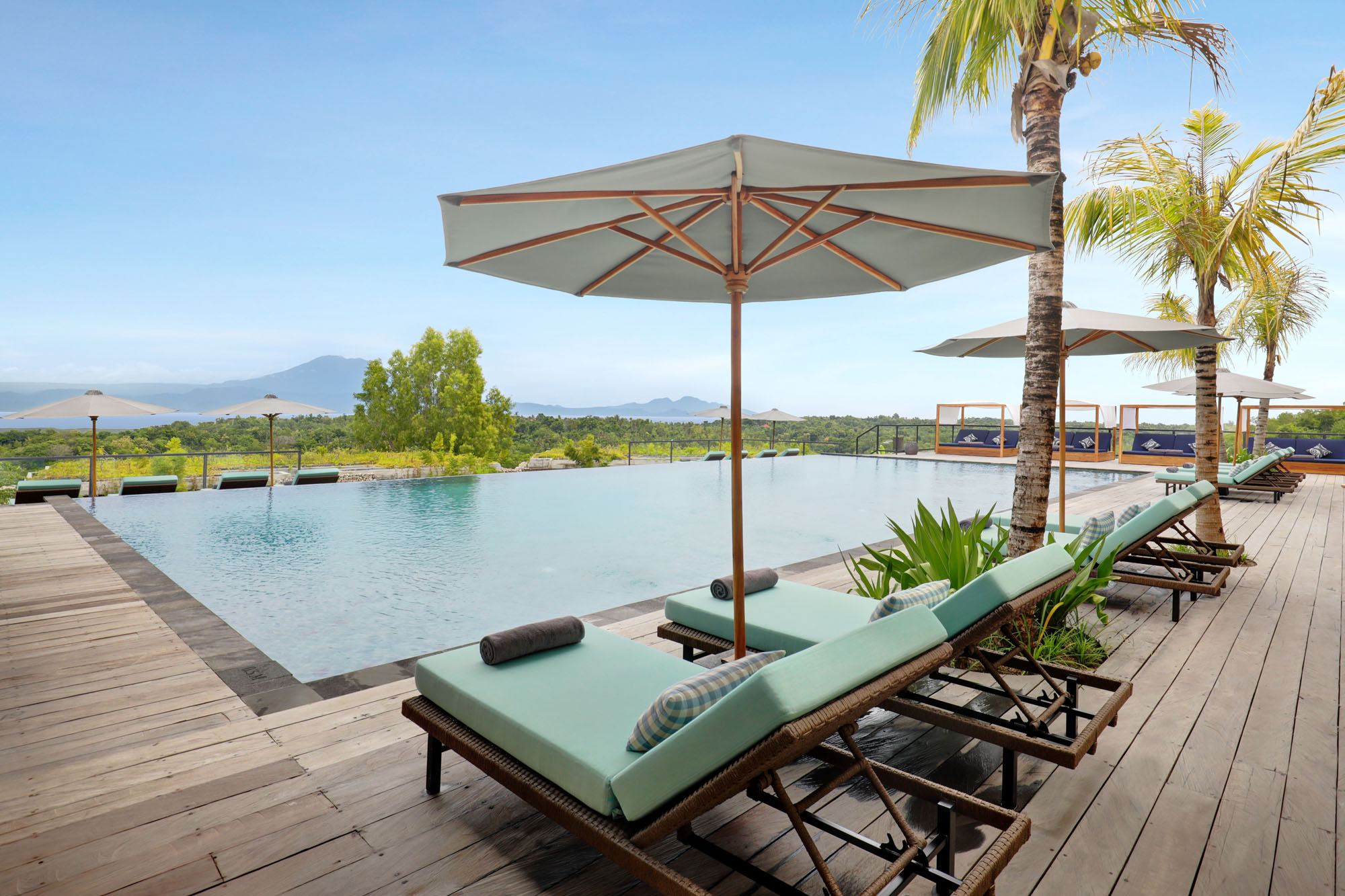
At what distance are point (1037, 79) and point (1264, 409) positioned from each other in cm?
1525

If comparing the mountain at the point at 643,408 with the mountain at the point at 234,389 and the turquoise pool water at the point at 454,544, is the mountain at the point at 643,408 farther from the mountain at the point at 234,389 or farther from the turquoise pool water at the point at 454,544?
A: the turquoise pool water at the point at 454,544

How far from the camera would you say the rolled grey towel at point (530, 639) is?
7.68 ft

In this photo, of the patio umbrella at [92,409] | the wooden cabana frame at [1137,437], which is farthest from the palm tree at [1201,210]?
the patio umbrella at [92,409]

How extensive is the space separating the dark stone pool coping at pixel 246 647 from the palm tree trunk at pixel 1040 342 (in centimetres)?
119

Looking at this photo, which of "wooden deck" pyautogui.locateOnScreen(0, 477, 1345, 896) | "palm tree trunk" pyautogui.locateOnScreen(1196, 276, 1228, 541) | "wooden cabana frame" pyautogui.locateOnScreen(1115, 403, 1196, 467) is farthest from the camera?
"wooden cabana frame" pyautogui.locateOnScreen(1115, 403, 1196, 467)

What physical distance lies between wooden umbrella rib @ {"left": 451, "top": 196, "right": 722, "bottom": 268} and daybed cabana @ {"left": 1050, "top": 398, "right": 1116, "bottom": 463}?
20.4 m

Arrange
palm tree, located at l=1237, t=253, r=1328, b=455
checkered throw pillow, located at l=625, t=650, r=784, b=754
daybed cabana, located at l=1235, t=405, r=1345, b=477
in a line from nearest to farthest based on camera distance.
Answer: checkered throw pillow, located at l=625, t=650, r=784, b=754
palm tree, located at l=1237, t=253, r=1328, b=455
daybed cabana, located at l=1235, t=405, r=1345, b=477

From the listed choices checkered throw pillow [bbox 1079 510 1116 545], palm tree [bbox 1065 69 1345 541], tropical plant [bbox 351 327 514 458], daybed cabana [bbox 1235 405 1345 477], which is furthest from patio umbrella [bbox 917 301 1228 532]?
tropical plant [bbox 351 327 514 458]

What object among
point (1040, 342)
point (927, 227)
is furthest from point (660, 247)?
point (1040, 342)

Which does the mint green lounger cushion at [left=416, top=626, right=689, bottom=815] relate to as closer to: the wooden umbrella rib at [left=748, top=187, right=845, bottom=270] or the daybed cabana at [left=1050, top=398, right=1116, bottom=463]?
the wooden umbrella rib at [left=748, top=187, right=845, bottom=270]

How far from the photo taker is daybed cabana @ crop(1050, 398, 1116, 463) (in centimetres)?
1945

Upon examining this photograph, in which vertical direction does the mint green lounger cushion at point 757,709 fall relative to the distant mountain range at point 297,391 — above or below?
below

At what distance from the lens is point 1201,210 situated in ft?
19.2

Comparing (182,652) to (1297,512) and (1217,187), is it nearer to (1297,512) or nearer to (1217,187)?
(1217,187)
